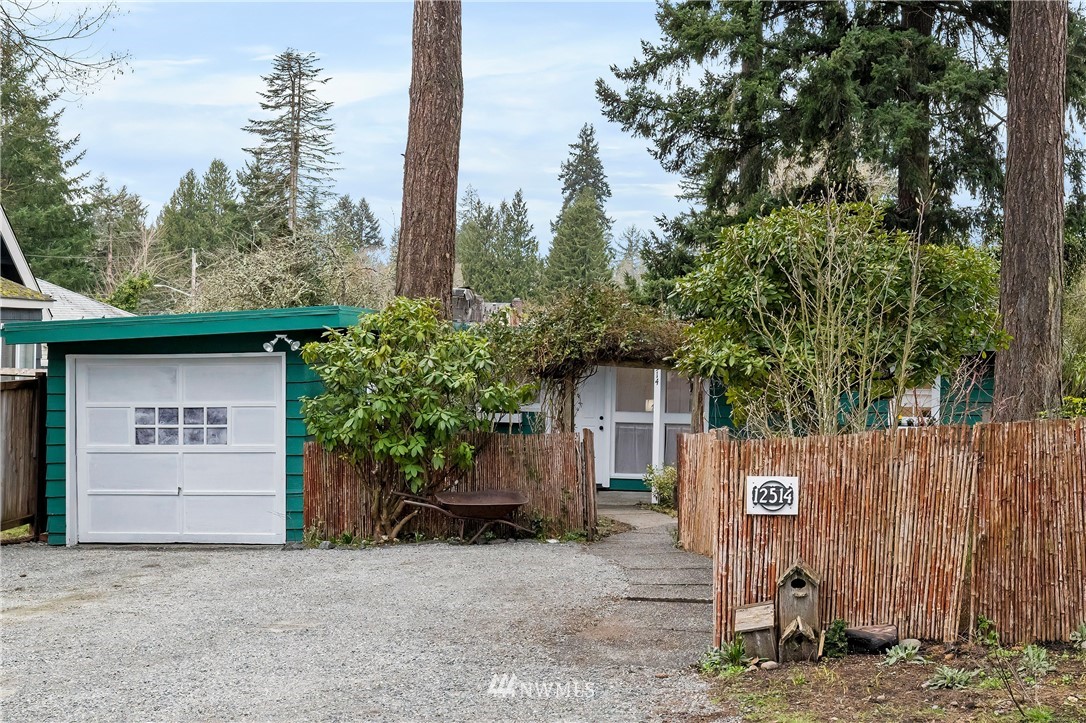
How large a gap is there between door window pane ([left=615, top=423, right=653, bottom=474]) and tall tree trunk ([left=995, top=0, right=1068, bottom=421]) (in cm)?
Answer: 614

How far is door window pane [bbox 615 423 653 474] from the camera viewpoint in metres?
15.3

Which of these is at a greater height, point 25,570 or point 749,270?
point 749,270

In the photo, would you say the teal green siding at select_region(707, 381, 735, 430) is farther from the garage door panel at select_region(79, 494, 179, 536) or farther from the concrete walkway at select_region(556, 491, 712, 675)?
the garage door panel at select_region(79, 494, 179, 536)

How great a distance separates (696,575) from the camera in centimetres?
833

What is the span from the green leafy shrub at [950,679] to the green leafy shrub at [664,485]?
8.52 metres

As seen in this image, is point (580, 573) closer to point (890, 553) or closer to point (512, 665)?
point (512, 665)

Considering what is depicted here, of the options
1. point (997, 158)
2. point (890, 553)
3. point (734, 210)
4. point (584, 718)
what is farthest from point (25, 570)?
point (997, 158)

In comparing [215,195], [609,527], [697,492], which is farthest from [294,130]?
[697,492]

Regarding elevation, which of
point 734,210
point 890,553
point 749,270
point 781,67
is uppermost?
point 781,67

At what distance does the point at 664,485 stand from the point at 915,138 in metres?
5.83

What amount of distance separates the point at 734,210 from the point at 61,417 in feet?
36.6

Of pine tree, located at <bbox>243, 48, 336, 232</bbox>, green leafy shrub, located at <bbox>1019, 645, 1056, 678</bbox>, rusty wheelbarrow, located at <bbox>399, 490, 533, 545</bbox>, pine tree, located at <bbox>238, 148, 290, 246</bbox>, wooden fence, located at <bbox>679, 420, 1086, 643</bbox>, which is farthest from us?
pine tree, located at <bbox>243, 48, 336, 232</bbox>

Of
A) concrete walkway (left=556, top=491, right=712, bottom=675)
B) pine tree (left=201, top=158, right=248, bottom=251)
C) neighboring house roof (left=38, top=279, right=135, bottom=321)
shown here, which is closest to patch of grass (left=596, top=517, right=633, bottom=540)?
concrete walkway (left=556, top=491, right=712, bottom=675)

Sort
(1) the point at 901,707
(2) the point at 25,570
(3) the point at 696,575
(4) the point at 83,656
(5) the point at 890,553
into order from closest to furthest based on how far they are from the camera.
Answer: (1) the point at 901,707 → (5) the point at 890,553 → (4) the point at 83,656 → (3) the point at 696,575 → (2) the point at 25,570
